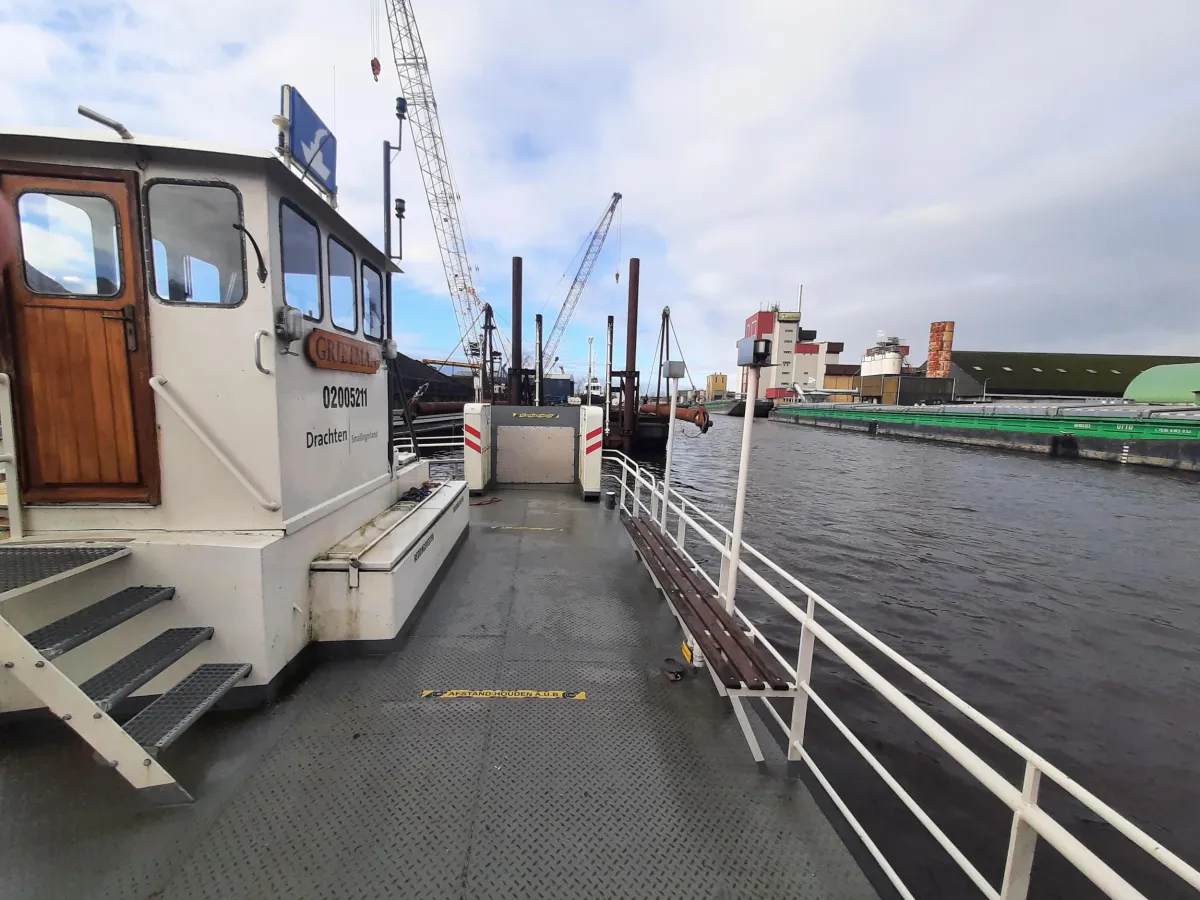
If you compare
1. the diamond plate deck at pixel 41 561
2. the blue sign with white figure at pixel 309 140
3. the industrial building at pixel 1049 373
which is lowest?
the diamond plate deck at pixel 41 561

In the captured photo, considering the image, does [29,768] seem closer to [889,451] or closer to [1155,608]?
[1155,608]

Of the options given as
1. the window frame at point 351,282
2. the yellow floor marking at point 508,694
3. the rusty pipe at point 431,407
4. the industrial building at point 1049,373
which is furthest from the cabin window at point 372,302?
the industrial building at point 1049,373

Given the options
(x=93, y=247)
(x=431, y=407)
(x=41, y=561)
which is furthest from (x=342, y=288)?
(x=431, y=407)

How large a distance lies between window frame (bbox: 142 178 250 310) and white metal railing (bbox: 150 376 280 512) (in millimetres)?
464

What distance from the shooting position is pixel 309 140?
12.4ft

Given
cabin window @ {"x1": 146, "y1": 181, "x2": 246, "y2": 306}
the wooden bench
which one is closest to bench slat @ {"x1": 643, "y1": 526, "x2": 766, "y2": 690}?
the wooden bench

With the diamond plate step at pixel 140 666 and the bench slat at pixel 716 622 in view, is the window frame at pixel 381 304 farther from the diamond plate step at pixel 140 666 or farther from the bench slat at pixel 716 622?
the bench slat at pixel 716 622

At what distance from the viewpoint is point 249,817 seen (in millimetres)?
2271

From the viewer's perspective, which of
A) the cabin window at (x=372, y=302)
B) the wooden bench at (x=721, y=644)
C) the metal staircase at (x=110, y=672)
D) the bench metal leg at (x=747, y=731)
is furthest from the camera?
the cabin window at (x=372, y=302)

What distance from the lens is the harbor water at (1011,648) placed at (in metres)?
3.84

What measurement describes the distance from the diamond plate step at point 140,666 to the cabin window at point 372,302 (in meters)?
2.61

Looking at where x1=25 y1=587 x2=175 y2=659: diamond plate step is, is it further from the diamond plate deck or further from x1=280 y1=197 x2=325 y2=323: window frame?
x1=280 y1=197 x2=325 y2=323: window frame

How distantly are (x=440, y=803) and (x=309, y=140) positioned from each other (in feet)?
14.3

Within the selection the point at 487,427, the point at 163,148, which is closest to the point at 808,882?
the point at 163,148
